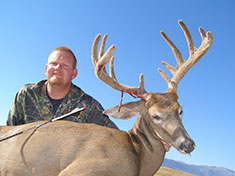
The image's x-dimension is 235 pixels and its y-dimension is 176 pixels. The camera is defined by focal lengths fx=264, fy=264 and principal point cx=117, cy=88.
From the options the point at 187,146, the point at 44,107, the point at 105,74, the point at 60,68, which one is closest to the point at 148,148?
the point at 187,146

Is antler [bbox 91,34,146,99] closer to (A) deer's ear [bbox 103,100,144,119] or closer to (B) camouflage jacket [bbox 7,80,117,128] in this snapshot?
(A) deer's ear [bbox 103,100,144,119]

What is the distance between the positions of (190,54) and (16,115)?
389 centimetres

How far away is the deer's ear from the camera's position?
14.6 ft

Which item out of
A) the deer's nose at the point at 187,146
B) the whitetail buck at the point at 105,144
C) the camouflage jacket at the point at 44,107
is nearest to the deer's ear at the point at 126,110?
the whitetail buck at the point at 105,144

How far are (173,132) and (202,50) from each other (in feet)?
7.25

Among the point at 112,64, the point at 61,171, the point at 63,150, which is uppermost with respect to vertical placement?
the point at 112,64

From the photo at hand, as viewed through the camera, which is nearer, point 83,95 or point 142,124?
point 142,124

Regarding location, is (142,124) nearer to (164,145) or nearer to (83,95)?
(164,145)

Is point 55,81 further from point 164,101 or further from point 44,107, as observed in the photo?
point 164,101

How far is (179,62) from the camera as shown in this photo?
17.9ft

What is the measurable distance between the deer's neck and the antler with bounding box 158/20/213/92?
3.95 ft

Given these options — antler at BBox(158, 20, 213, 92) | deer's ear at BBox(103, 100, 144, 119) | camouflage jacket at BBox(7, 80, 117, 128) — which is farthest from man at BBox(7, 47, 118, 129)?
antler at BBox(158, 20, 213, 92)

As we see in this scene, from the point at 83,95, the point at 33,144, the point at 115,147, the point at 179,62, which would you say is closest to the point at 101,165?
the point at 115,147

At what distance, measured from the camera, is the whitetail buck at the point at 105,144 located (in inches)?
142
